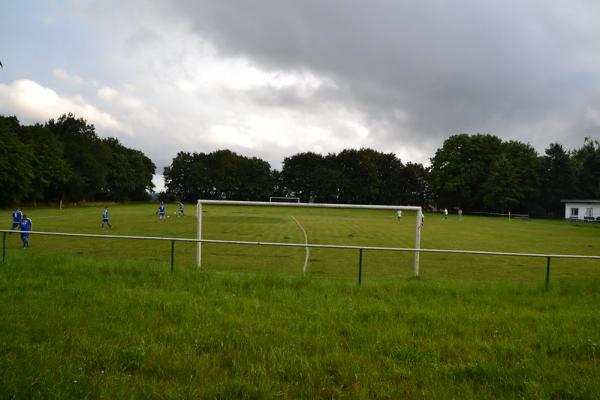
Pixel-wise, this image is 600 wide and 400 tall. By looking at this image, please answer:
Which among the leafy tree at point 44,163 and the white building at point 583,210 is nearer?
the leafy tree at point 44,163

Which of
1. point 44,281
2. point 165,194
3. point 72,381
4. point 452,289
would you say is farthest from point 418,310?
point 165,194

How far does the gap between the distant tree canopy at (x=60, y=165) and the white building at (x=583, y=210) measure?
83054 millimetres

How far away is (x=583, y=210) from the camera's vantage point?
6631 cm

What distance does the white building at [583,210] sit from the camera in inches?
A: 2522

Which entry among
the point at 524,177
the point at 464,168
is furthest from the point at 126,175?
the point at 524,177

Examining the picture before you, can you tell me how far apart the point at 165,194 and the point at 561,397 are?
12005 cm

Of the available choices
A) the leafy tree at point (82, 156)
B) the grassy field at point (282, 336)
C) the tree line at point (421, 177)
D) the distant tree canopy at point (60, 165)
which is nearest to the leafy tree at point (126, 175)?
the distant tree canopy at point (60, 165)

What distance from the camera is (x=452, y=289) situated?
350 inches

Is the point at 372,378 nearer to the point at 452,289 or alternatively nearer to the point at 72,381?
the point at 72,381

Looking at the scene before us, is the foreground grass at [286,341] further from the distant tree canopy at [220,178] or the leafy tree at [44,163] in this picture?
the distant tree canopy at [220,178]

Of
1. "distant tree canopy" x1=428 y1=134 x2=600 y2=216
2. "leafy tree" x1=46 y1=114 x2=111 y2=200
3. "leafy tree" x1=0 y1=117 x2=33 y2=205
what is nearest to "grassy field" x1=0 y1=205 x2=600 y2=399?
"leafy tree" x1=0 y1=117 x2=33 y2=205

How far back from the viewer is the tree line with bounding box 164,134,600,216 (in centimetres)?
7525

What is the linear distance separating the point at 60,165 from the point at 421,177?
7874 cm

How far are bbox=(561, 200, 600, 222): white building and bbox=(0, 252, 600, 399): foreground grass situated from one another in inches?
2680
